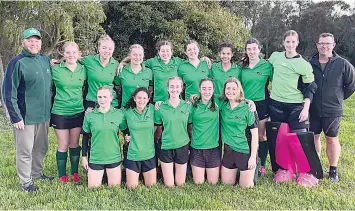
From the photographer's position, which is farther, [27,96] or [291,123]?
[291,123]

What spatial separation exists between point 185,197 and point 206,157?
2.59 ft

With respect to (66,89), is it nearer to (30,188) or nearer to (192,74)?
(30,188)

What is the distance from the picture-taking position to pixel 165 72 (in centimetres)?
556

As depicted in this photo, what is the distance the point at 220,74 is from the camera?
561 cm

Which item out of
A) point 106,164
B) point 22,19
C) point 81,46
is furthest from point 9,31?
point 106,164

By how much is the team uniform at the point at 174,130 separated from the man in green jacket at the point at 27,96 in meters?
1.57

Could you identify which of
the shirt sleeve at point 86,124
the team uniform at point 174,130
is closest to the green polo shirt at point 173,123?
the team uniform at point 174,130

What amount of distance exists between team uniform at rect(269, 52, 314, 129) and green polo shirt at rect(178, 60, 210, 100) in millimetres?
1022

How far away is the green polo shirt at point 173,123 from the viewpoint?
5113 mm

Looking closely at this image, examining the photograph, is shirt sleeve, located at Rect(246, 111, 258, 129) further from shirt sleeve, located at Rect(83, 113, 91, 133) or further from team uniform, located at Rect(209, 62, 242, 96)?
shirt sleeve, located at Rect(83, 113, 91, 133)

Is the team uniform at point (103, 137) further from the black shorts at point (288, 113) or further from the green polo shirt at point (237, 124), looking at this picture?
the black shorts at point (288, 113)

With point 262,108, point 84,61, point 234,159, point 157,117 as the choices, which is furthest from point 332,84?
point 84,61

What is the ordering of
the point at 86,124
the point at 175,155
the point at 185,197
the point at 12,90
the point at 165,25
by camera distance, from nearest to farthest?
the point at 185,197, the point at 12,90, the point at 86,124, the point at 175,155, the point at 165,25

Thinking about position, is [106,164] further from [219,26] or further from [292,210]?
[219,26]
